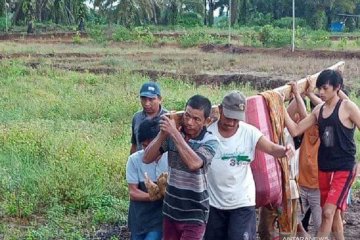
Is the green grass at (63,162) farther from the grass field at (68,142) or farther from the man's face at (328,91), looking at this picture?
the man's face at (328,91)

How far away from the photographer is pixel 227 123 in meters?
4.66

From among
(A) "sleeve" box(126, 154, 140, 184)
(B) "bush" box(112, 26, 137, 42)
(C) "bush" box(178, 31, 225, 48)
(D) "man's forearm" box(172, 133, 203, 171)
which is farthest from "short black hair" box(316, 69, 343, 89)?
(B) "bush" box(112, 26, 137, 42)

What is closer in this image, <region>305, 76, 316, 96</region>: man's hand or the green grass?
<region>305, 76, 316, 96</region>: man's hand

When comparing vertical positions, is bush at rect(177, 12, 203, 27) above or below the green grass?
above

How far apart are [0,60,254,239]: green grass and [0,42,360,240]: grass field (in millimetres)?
11

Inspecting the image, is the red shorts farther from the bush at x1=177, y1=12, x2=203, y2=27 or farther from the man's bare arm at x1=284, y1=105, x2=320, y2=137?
the bush at x1=177, y1=12, x2=203, y2=27

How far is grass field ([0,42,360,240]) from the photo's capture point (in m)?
6.69

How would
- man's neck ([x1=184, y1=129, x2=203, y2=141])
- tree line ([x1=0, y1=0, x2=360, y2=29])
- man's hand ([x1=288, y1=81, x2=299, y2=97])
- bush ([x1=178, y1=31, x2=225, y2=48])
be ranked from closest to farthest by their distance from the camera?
1. man's neck ([x1=184, y1=129, x2=203, y2=141])
2. man's hand ([x1=288, y1=81, x2=299, y2=97])
3. bush ([x1=178, y1=31, x2=225, y2=48])
4. tree line ([x1=0, y1=0, x2=360, y2=29])

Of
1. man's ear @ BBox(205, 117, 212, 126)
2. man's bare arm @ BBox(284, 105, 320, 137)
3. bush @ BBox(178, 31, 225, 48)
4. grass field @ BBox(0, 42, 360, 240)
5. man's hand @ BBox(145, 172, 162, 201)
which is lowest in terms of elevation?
grass field @ BBox(0, 42, 360, 240)

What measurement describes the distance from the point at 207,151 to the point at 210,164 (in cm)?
22

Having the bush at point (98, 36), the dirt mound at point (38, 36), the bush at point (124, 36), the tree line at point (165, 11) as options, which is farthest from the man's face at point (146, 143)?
the tree line at point (165, 11)

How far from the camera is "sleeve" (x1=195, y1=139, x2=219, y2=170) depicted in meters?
4.30

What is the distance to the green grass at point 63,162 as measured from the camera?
6.62 meters

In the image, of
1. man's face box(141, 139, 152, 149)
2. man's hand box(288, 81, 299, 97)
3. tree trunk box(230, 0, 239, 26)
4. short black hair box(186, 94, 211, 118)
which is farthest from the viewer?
tree trunk box(230, 0, 239, 26)
